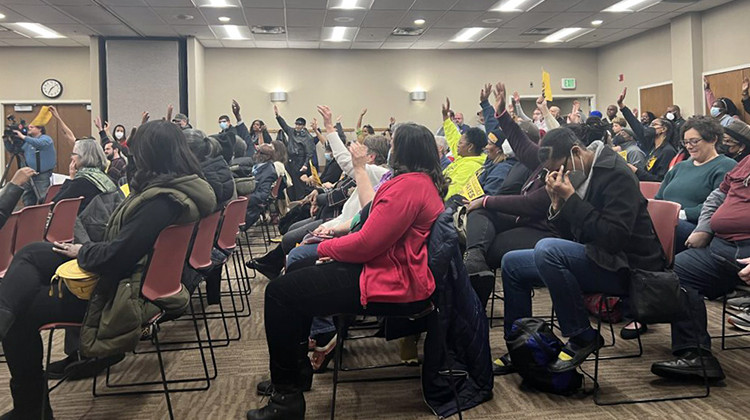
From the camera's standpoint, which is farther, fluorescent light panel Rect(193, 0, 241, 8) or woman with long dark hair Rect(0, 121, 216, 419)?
fluorescent light panel Rect(193, 0, 241, 8)

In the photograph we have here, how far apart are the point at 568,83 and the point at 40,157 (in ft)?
34.3

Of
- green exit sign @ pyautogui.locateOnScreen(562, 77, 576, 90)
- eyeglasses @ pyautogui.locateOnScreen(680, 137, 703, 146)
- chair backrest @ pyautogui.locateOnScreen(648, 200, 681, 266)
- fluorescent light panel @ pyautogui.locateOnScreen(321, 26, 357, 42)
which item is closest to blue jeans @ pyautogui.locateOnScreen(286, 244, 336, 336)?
chair backrest @ pyautogui.locateOnScreen(648, 200, 681, 266)

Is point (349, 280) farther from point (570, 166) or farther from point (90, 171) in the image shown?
point (90, 171)

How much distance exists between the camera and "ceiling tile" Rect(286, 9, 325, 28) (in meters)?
8.98

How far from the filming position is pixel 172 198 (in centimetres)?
219

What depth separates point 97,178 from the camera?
141 inches

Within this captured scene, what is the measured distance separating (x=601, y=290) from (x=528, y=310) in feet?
1.45

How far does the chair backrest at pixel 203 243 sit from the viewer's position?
9.64 feet

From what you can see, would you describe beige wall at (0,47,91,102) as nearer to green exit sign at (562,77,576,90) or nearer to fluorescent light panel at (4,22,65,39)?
fluorescent light panel at (4,22,65,39)

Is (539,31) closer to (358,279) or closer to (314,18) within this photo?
(314,18)

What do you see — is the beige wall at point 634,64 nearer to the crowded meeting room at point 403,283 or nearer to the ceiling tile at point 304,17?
the crowded meeting room at point 403,283

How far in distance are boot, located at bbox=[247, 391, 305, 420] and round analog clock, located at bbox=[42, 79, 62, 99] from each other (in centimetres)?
1192

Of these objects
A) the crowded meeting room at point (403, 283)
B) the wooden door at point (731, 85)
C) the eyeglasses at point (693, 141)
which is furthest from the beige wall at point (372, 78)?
the eyeglasses at point (693, 141)

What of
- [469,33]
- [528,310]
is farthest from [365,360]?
[469,33]
